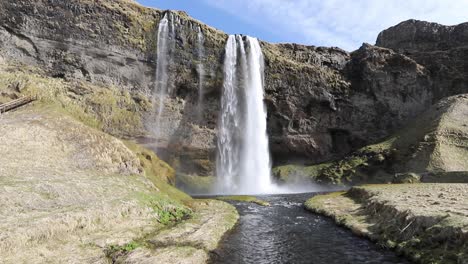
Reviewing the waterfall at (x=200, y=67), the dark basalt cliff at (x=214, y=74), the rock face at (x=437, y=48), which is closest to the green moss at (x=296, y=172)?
the dark basalt cliff at (x=214, y=74)

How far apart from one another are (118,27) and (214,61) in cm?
1909

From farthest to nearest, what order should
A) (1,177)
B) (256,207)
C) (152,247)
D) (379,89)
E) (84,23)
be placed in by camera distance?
(379,89) → (84,23) → (256,207) → (1,177) → (152,247)

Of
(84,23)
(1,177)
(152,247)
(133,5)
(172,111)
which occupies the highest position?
(133,5)

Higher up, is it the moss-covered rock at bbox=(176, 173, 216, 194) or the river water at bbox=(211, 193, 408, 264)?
the moss-covered rock at bbox=(176, 173, 216, 194)

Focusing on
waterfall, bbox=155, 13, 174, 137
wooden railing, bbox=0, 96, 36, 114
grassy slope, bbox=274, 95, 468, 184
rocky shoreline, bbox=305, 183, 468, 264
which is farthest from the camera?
waterfall, bbox=155, 13, 174, 137

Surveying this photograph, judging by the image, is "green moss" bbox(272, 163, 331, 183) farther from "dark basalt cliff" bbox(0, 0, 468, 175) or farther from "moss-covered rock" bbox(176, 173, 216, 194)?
"moss-covered rock" bbox(176, 173, 216, 194)

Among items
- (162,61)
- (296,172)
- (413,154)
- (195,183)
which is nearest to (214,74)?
(162,61)

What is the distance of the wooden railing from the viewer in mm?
42338

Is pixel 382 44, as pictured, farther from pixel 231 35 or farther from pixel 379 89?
pixel 231 35

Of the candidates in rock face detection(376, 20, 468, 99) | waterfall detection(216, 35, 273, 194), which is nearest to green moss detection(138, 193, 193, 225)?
waterfall detection(216, 35, 273, 194)

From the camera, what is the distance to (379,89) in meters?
85.4

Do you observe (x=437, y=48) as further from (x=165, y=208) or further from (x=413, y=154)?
(x=165, y=208)

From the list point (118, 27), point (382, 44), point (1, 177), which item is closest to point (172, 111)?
point (118, 27)

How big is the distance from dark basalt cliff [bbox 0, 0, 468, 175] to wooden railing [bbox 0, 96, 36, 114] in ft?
52.4
